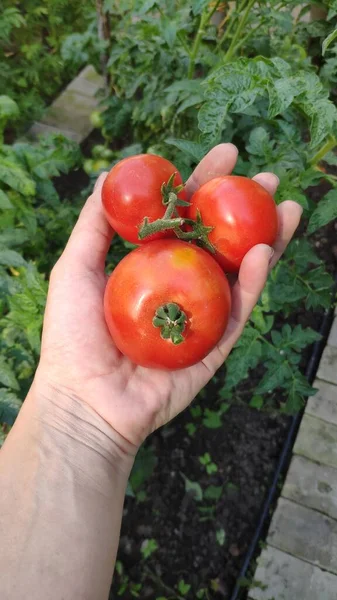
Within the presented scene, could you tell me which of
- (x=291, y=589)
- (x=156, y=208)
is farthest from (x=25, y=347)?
(x=291, y=589)

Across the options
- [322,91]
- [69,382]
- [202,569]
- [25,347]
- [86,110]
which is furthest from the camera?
[86,110]

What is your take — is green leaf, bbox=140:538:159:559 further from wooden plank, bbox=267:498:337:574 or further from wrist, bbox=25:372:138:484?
wrist, bbox=25:372:138:484

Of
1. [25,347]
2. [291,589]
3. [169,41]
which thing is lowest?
[291,589]

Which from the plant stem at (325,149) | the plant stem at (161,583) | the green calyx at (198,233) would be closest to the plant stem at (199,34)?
the plant stem at (325,149)

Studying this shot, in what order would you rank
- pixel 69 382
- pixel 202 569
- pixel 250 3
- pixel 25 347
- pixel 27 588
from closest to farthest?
pixel 27 588, pixel 69 382, pixel 250 3, pixel 25 347, pixel 202 569

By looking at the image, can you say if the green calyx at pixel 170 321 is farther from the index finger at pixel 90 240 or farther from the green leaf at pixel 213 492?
the green leaf at pixel 213 492

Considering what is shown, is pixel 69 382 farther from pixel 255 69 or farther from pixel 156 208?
pixel 255 69
